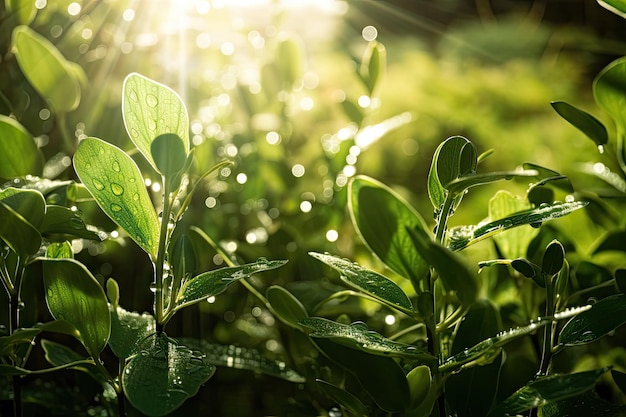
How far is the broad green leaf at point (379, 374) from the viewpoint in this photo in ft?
1.28

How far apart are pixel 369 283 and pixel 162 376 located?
13 centimetres

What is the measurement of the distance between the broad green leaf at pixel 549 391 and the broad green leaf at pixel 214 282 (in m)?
0.16

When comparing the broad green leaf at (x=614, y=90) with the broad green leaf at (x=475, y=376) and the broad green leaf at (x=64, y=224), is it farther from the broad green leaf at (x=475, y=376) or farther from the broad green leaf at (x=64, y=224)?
the broad green leaf at (x=64, y=224)

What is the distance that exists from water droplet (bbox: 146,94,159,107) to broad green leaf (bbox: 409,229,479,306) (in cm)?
18

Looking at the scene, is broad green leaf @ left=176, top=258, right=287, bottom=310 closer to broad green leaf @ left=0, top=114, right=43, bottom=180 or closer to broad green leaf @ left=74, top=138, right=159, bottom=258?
broad green leaf @ left=74, top=138, right=159, bottom=258

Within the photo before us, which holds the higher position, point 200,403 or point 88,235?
point 88,235

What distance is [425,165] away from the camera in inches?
66.0

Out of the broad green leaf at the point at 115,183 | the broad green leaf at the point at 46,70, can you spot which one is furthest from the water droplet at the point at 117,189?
the broad green leaf at the point at 46,70

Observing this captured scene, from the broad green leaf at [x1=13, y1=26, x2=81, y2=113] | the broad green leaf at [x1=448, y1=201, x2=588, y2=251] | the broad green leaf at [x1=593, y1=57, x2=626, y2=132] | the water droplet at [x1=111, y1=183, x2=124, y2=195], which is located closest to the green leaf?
the broad green leaf at [x1=593, y1=57, x2=626, y2=132]

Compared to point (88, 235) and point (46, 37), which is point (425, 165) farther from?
point (88, 235)

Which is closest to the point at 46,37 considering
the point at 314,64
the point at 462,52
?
the point at 314,64

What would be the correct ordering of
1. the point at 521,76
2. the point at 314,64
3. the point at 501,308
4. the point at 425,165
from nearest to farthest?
the point at 501,308, the point at 425,165, the point at 314,64, the point at 521,76

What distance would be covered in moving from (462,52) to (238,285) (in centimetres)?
344

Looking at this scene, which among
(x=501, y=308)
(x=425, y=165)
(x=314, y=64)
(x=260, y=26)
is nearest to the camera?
(x=501, y=308)
